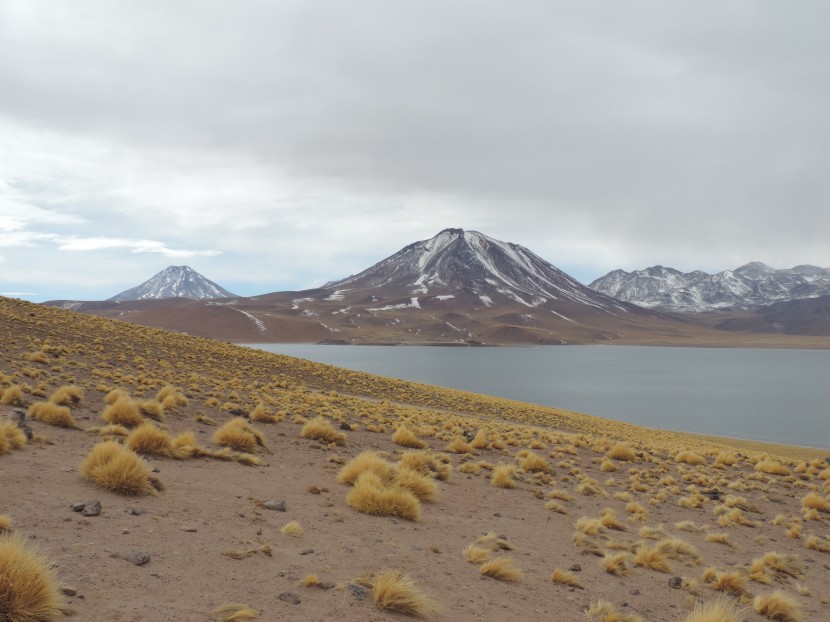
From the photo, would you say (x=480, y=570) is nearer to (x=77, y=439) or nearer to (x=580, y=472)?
(x=77, y=439)

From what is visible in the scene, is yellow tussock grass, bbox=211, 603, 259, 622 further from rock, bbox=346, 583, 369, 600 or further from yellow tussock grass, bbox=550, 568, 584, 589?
yellow tussock grass, bbox=550, 568, 584, 589

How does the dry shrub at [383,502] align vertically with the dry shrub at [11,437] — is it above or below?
below

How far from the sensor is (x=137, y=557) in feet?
18.2

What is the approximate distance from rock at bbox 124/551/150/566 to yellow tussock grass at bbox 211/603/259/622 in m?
1.24

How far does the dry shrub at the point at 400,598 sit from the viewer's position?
5.47m

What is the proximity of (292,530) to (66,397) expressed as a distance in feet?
29.3

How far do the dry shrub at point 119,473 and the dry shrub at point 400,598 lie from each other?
12.9ft

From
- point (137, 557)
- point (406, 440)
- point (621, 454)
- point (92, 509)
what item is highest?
point (92, 509)

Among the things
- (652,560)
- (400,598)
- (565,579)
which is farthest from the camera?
(652,560)

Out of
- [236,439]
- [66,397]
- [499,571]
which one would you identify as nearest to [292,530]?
[499,571]

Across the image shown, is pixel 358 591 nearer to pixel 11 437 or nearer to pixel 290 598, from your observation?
pixel 290 598

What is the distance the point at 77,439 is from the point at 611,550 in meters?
10.1

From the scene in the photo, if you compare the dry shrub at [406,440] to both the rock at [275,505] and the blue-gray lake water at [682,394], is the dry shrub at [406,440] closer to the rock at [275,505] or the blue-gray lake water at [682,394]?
the rock at [275,505]

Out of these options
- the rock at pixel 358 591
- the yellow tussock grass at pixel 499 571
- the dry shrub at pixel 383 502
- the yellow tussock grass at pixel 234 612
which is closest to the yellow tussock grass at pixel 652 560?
the yellow tussock grass at pixel 499 571
